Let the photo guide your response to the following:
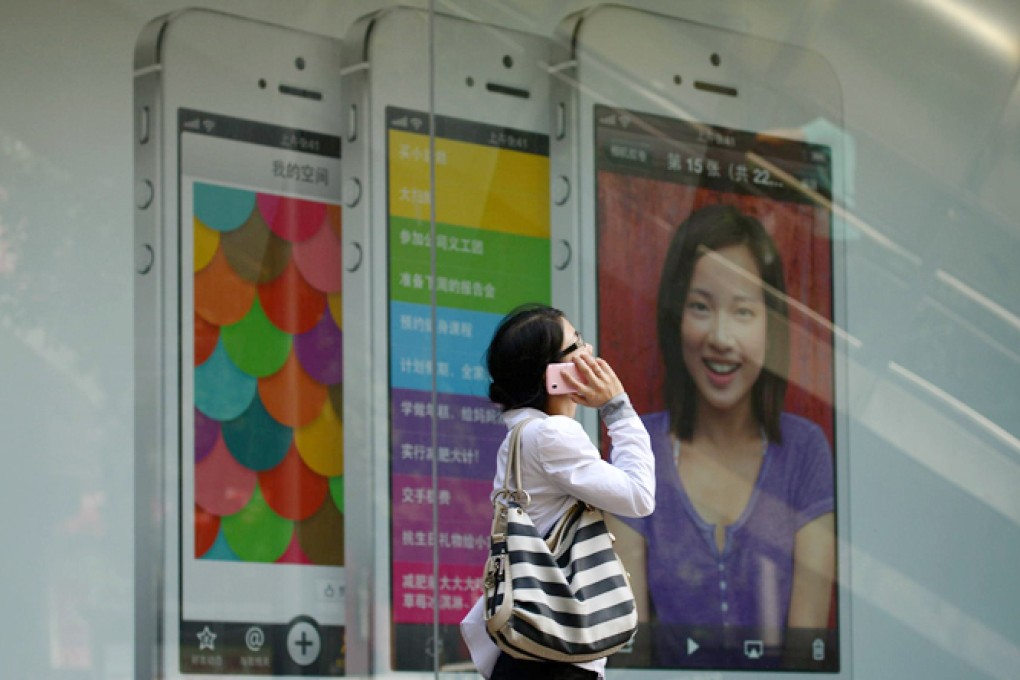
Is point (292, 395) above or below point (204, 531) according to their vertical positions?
above

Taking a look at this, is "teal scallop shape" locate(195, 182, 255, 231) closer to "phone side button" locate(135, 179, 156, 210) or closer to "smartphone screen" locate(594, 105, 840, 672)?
"phone side button" locate(135, 179, 156, 210)

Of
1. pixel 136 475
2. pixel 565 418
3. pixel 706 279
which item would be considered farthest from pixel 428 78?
pixel 565 418

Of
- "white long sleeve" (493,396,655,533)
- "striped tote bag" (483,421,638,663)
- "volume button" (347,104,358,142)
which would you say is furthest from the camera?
"volume button" (347,104,358,142)

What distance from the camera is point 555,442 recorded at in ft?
10.3

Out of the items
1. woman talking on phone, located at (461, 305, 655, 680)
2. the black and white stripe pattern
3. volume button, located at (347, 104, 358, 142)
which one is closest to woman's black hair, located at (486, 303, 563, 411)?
woman talking on phone, located at (461, 305, 655, 680)

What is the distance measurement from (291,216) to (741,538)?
162cm

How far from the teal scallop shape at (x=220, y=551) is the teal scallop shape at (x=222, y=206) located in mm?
769

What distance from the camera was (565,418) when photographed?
3217 mm

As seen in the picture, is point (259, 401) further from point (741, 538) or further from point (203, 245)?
point (741, 538)

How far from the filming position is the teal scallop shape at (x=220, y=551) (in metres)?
4.39

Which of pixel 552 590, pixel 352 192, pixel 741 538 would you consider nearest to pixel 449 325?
pixel 352 192

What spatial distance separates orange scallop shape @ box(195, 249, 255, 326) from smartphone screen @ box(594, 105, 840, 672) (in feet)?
3.53

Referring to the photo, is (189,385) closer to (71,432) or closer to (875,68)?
(71,432)

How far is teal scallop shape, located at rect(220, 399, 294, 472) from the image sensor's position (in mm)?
4469
